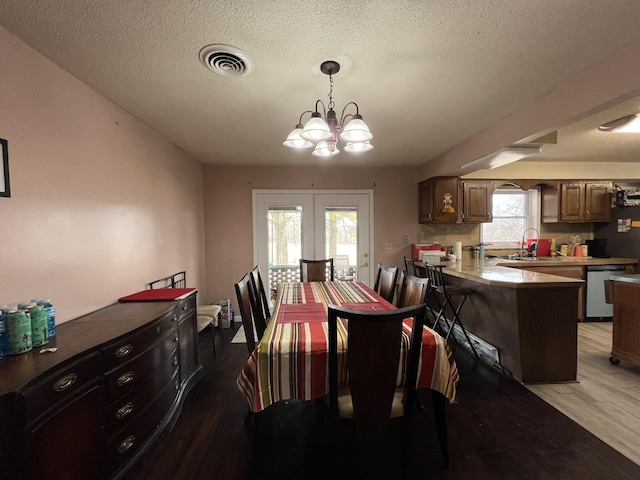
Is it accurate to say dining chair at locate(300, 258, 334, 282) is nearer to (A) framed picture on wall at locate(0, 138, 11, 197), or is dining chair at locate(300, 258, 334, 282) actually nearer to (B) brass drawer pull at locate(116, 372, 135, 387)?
(B) brass drawer pull at locate(116, 372, 135, 387)

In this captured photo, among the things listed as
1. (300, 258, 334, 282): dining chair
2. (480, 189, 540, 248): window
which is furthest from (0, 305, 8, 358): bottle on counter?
(480, 189, 540, 248): window

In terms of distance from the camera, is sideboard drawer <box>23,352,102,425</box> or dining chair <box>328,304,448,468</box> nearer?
sideboard drawer <box>23,352,102,425</box>

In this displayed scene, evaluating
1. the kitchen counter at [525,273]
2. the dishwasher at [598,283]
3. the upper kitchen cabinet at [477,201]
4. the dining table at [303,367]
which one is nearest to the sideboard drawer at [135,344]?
the dining table at [303,367]

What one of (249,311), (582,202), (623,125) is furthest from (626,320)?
(249,311)

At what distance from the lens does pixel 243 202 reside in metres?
4.34

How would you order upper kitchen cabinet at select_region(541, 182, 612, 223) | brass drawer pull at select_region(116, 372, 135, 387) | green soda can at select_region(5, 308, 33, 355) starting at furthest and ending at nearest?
Result: upper kitchen cabinet at select_region(541, 182, 612, 223) < brass drawer pull at select_region(116, 372, 135, 387) < green soda can at select_region(5, 308, 33, 355)

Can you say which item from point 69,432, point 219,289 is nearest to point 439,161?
point 219,289

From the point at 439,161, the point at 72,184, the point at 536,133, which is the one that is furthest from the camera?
the point at 439,161

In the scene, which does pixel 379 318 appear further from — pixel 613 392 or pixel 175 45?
pixel 613 392

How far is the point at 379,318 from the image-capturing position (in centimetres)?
128

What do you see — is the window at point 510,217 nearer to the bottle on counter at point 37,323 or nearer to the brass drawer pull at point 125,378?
the brass drawer pull at point 125,378

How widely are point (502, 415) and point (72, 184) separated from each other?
336 cm

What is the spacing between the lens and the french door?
4.38m

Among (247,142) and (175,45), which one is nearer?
(175,45)
